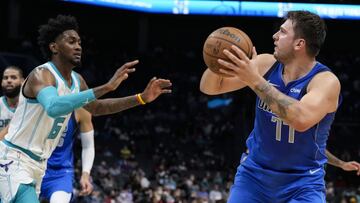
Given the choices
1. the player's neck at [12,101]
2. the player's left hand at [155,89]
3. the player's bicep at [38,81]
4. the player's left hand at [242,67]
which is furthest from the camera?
the player's neck at [12,101]

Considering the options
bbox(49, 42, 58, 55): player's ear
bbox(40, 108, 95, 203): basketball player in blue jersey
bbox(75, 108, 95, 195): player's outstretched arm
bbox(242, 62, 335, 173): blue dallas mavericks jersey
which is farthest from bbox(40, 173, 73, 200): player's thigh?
bbox(242, 62, 335, 173): blue dallas mavericks jersey

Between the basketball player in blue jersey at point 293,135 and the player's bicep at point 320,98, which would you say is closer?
the player's bicep at point 320,98

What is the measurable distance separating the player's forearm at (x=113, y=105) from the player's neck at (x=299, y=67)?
1422 millimetres

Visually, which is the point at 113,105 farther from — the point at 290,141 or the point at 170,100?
the point at 170,100

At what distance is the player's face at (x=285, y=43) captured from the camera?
11.8 ft

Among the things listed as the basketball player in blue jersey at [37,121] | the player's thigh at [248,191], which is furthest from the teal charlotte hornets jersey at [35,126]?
the player's thigh at [248,191]

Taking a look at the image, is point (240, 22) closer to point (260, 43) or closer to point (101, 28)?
point (260, 43)

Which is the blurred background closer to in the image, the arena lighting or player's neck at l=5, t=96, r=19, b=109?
the arena lighting

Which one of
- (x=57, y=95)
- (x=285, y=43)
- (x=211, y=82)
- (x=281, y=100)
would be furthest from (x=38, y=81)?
(x=281, y=100)

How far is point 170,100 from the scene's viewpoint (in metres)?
21.4

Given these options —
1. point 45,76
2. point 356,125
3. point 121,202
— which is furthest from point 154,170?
point 45,76

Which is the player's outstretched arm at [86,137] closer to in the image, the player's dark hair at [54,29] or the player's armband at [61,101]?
the player's dark hair at [54,29]

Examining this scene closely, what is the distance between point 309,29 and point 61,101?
170cm

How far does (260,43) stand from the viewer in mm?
24938
